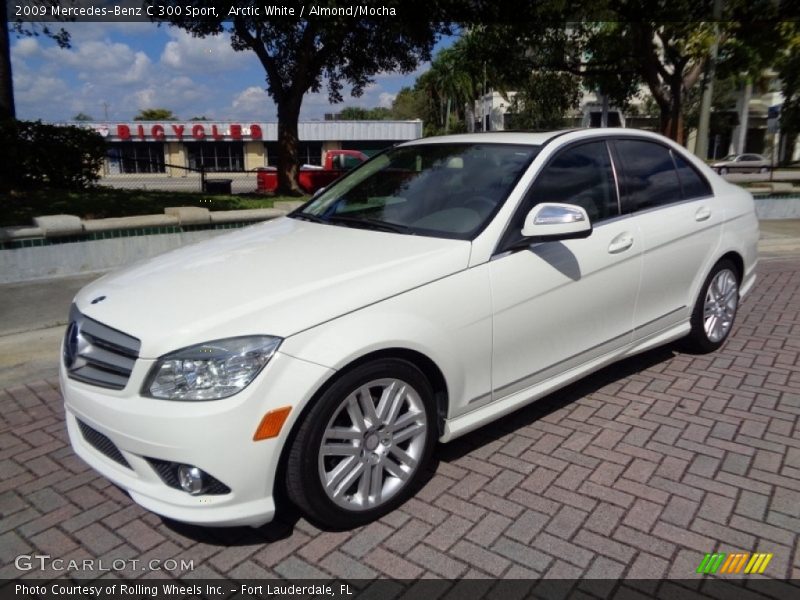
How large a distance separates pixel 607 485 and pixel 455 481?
75cm

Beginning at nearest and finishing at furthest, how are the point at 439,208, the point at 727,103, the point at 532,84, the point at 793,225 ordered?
the point at 439,208 → the point at 793,225 → the point at 532,84 → the point at 727,103

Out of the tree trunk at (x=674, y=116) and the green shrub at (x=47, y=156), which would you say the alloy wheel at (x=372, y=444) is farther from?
the tree trunk at (x=674, y=116)

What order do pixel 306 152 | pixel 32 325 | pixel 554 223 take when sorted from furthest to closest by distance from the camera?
1. pixel 306 152
2. pixel 32 325
3. pixel 554 223

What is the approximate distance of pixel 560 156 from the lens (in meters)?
3.83

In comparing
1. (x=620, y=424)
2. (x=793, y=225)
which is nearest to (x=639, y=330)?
(x=620, y=424)

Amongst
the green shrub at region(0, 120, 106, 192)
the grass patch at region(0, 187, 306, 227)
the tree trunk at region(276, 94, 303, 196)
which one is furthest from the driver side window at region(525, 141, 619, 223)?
the tree trunk at region(276, 94, 303, 196)

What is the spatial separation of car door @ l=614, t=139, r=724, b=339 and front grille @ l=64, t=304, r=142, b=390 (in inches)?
118

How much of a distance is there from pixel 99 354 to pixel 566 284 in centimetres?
234

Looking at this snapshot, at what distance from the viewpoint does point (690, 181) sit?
478 centimetres

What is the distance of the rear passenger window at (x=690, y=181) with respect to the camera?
4.71 metres

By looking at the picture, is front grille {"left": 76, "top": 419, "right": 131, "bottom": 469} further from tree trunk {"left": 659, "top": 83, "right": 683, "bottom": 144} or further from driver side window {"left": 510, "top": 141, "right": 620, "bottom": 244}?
tree trunk {"left": 659, "top": 83, "right": 683, "bottom": 144}

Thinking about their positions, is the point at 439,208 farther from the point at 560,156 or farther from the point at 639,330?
the point at 639,330

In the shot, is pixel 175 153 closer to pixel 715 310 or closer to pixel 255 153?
pixel 255 153

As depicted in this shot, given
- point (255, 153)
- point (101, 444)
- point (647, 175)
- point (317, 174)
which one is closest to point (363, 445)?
point (101, 444)
